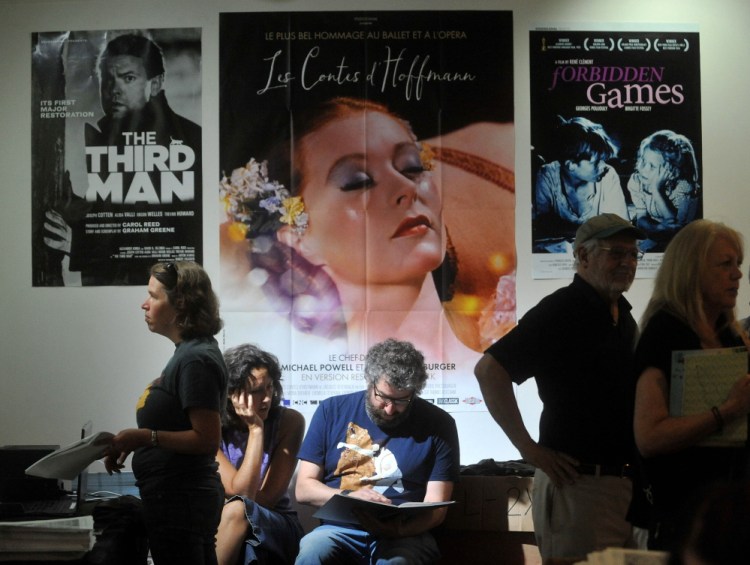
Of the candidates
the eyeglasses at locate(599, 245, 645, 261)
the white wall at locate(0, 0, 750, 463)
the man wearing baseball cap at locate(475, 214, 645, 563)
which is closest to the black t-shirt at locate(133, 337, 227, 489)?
the man wearing baseball cap at locate(475, 214, 645, 563)

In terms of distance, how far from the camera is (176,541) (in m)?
2.48

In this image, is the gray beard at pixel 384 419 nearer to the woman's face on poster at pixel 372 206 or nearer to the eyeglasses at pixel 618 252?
the woman's face on poster at pixel 372 206

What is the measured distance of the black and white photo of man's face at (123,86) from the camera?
407cm

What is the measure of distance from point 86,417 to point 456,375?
5.90 ft

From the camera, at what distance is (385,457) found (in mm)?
3461

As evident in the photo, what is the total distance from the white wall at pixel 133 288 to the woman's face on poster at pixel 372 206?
494mm

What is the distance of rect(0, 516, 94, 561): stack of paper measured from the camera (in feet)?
7.38

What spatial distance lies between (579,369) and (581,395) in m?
0.08

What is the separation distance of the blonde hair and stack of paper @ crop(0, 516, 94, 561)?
1.62 m

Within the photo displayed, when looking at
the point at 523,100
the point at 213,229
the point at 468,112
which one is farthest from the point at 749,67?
the point at 213,229

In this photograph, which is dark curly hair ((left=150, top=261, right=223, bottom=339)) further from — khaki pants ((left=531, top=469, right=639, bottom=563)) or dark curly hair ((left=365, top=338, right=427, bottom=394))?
khaki pants ((left=531, top=469, right=639, bottom=563))

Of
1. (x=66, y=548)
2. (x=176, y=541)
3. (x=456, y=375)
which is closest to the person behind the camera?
(x=66, y=548)

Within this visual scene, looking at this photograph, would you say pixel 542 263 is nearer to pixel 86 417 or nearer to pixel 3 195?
pixel 86 417

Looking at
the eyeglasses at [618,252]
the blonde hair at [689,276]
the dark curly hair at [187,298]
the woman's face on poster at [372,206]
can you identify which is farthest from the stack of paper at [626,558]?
the woman's face on poster at [372,206]
